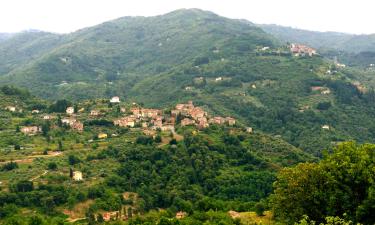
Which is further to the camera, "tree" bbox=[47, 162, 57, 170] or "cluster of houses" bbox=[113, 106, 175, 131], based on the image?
"cluster of houses" bbox=[113, 106, 175, 131]

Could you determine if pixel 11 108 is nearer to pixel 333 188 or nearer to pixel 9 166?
pixel 9 166

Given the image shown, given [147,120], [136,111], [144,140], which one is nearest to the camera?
[144,140]

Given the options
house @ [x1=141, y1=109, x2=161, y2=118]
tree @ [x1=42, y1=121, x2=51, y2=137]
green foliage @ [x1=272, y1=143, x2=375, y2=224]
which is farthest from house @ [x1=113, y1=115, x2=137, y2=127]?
green foliage @ [x1=272, y1=143, x2=375, y2=224]

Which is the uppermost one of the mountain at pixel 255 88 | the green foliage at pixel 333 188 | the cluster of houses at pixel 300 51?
the cluster of houses at pixel 300 51

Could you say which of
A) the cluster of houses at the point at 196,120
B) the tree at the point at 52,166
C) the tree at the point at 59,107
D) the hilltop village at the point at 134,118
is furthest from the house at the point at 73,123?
the tree at the point at 52,166

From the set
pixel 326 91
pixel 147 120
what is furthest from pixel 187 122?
pixel 326 91

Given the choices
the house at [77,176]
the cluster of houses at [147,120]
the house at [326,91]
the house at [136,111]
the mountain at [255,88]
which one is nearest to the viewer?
the house at [77,176]

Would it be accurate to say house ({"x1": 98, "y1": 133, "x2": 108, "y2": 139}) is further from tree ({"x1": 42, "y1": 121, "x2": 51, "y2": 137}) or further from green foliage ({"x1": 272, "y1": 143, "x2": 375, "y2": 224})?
green foliage ({"x1": 272, "y1": 143, "x2": 375, "y2": 224})

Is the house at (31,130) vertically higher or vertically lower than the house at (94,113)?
lower

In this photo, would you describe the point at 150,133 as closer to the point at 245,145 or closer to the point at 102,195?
the point at 245,145

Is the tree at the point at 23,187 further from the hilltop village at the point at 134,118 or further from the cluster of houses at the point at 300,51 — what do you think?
the cluster of houses at the point at 300,51

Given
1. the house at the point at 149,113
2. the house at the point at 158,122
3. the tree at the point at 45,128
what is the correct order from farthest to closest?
the house at the point at 149,113, the house at the point at 158,122, the tree at the point at 45,128

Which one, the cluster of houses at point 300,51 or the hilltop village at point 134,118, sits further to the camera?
the cluster of houses at point 300,51
